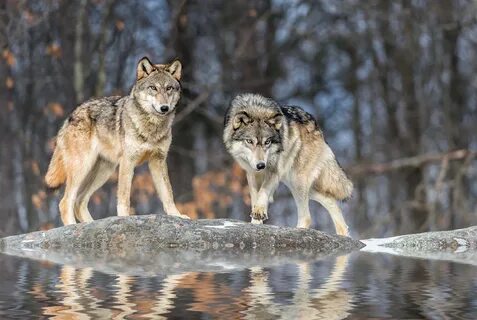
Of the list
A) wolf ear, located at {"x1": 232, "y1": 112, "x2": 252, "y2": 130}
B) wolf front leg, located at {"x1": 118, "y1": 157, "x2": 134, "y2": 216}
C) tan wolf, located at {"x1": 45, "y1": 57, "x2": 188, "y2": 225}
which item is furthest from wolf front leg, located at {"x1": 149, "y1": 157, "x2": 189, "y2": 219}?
wolf ear, located at {"x1": 232, "y1": 112, "x2": 252, "y2": 130}

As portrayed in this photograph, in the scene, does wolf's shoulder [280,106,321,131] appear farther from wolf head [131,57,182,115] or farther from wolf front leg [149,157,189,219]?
wolf front leg [149,157,189,219]

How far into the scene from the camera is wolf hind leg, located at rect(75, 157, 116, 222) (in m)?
11.2

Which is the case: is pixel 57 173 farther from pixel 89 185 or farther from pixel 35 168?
pixel 35 168

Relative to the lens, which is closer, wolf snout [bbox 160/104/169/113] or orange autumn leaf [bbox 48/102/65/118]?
wolf snout [bbox 160/104/169/113]

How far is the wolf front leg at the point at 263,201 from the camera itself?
9.98m

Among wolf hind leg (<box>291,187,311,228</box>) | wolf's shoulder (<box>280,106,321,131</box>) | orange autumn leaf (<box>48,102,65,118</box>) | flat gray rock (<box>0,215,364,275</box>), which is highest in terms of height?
orange autumn leaf (<box>48,102,65,118</box>)

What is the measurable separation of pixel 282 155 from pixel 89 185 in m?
2.23

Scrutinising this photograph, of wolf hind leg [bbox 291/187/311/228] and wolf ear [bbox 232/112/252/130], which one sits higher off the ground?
wolf ear [bbox 232/112/252/130]

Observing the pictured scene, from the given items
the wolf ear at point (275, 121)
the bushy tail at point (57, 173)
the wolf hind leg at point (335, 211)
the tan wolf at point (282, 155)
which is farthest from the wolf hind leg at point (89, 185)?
the wolf hind leg at point (335, 211)

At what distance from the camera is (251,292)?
20.0 ft

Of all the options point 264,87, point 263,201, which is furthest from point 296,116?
point 264,87

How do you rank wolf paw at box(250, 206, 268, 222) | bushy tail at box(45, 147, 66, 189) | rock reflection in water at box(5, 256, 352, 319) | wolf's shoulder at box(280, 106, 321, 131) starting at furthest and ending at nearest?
bushy tail at box(45, 147, 66, 189) → wolf's shoulder at box(280, 106, 321, 131) → wolf paw at box(250, 206, 268, 222) → rock reflection in water at box(5, 256, 352, 319)

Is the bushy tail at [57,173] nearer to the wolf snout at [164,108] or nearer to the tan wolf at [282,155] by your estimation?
the wolf snout at [164,108]

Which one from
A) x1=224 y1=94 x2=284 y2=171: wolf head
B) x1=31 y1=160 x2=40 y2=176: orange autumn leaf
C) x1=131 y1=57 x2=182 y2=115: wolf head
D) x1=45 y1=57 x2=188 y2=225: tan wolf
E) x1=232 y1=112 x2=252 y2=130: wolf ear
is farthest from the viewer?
x1=31 y1=160 x2=40 y2=176: orange autumn leaf
